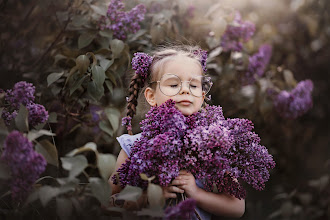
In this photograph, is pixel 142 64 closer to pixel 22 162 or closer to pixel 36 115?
pixel 36 115

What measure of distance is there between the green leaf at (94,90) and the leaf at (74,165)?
1.92 feet

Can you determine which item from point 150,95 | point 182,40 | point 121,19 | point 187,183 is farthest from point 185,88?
point 182,40

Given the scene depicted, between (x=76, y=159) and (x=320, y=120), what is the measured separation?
2.67 m

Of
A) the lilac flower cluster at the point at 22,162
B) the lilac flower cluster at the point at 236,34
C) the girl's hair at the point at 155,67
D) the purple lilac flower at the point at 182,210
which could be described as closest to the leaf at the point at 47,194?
the lilac flower cluster at the point at 22,162

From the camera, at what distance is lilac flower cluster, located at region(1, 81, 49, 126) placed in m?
1.21

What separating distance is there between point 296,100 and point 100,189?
62.4 inches

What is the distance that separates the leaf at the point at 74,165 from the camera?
2.97ft

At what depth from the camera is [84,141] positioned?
187 cm

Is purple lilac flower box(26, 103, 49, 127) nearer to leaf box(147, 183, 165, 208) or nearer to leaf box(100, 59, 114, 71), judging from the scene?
leaf box(100, 59, 114, 71)

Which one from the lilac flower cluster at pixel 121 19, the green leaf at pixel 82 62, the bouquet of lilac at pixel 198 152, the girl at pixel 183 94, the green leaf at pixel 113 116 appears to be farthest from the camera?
the lilac flower cluster at pixel 121 19

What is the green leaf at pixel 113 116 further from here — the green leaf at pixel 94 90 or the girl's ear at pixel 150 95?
the girl's ear at pixel 150 95

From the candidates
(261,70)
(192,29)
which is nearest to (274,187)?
(261,70)

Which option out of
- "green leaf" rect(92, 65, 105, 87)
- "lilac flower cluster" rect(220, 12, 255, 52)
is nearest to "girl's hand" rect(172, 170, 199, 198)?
"green leaf" rect(92, 65, 105, 87)

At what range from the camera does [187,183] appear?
3.63 ft
